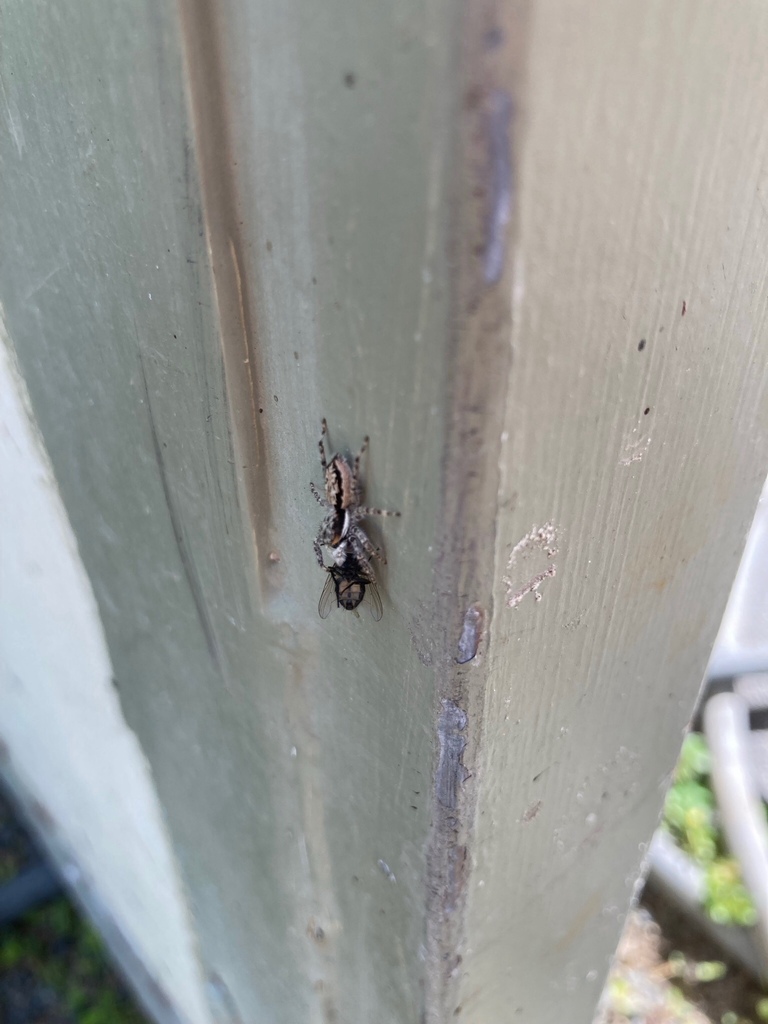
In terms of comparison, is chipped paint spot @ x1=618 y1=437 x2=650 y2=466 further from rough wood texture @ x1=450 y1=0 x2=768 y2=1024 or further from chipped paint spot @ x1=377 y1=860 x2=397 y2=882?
chipped paint spot @ x1=377 y1=860 x2=397 y2=882

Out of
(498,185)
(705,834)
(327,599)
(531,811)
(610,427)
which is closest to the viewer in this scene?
(498,185)

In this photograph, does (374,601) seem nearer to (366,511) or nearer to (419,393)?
(366,511)

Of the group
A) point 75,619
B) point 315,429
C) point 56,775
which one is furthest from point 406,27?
point 56,775

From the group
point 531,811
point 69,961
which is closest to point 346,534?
point 531,811

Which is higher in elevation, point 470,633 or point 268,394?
point 268,394

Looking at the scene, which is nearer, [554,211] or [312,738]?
[554,211]

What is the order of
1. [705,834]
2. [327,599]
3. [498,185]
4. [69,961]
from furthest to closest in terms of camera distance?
[69,961] < [705,834] < [327,599] < [498,185]

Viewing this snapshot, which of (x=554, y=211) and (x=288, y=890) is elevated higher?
(x=554, y=211)

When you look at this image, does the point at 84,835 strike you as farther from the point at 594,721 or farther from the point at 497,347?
the point at 497,347

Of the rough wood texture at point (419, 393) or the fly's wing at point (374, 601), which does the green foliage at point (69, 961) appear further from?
the fly's wing at point (374, 601)
